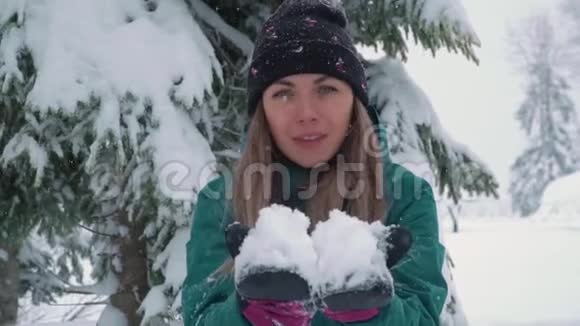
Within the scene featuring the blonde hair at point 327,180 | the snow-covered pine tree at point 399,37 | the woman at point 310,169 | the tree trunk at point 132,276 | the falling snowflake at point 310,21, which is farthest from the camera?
the tree trunk at point 132,276

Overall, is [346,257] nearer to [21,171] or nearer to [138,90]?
[138,90]

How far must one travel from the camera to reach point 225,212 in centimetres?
168

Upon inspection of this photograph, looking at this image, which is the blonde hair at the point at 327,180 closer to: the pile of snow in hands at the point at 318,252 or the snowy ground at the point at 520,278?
the pile of snow in hands at the point at 318,252

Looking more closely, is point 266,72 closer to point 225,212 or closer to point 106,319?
point 225,212

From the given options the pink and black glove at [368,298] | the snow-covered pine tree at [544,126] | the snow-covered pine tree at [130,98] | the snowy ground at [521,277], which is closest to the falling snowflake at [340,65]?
the pink and black glove at [368,298]

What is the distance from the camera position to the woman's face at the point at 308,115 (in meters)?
1.62

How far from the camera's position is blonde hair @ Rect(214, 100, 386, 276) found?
1660mm

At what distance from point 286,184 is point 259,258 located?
2.02 feet

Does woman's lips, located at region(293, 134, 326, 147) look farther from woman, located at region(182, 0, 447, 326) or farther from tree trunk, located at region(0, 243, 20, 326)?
tree trunk, located at region(0, 243, 20, 326)

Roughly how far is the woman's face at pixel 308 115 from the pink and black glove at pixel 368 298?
0.46 metres

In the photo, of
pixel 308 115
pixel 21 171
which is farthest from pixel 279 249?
pixel 21 171

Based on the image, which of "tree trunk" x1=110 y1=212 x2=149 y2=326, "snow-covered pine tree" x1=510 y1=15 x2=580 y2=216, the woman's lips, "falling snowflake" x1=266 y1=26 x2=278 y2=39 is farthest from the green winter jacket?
"snow-covered pine tree" x1=510 y1=15 x2=580 y2=216

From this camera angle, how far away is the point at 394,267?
1.45 metres

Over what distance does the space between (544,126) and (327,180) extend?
39.6 m
